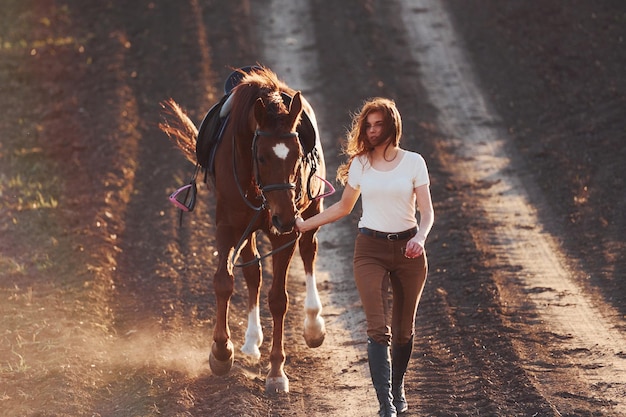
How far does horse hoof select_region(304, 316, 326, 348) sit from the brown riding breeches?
2.09 meters

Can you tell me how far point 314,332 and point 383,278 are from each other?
7.48 ft

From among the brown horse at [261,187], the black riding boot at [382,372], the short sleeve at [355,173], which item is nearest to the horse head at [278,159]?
the brown horse at [261,187]

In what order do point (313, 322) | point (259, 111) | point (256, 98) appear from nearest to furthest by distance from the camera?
point (259, 111) → point (256, 98) → point (313, 322)

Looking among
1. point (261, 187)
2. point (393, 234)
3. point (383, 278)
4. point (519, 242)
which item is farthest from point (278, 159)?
point (519, 242)

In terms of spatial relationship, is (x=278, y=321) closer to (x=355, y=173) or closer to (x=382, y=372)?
(x=382, y=372)

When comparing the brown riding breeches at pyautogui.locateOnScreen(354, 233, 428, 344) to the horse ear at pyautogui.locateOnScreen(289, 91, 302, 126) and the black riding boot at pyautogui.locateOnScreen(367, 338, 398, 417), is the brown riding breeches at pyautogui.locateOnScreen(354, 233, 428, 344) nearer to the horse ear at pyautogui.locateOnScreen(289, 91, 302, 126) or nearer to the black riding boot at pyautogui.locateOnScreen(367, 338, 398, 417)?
the black riding boot at pyautogui.locateOnScreen(367, 338, 398, 417)

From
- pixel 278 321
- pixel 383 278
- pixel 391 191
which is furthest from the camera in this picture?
pixel 278 321

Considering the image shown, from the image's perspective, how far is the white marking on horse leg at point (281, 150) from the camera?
6.59 meters

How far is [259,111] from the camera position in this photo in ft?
22.0

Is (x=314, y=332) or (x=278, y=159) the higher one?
(x=278, y=159)

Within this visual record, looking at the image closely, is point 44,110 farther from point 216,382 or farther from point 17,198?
point 216,382

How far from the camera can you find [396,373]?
6719 millimetres

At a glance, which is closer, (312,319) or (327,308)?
(312,319)

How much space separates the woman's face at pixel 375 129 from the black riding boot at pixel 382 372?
1.33 m
